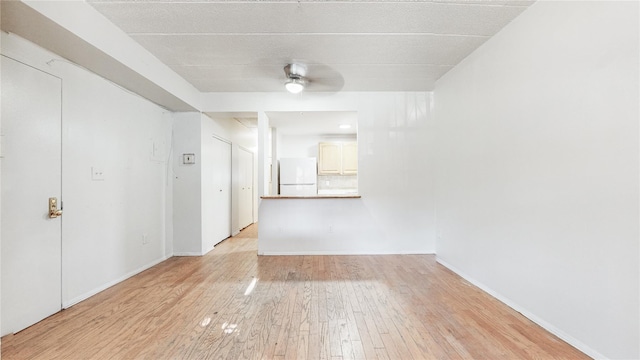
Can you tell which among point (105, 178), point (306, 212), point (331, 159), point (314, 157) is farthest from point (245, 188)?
point (105, 178)

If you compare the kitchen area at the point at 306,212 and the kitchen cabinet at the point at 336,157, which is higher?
the kitchen cabinet at the point at 336,157

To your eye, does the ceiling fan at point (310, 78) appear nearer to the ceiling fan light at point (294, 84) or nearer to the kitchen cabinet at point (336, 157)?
the ceiling fan light at point (294, 84)

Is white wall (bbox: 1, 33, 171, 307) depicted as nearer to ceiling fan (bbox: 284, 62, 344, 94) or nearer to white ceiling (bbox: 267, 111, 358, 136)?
white ceiling (bbox: 267, 111, 358, 136)

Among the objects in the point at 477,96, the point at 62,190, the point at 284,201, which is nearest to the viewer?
the point at 62,190

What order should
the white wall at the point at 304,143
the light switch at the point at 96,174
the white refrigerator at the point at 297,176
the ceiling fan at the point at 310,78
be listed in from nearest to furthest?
the light switch at the point at 96,174 → the ceiling fan at the point at 310,78 → the white refrigerator at the point at 297,176 → the white wall at the point at 304,143

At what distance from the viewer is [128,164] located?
304 cm

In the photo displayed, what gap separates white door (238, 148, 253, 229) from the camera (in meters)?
5.84

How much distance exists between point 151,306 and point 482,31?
3.96 m

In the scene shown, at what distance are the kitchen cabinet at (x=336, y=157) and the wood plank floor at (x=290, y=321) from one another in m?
2.94

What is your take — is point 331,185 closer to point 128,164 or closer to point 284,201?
point 284,201

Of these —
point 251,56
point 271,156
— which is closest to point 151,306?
point 251,56

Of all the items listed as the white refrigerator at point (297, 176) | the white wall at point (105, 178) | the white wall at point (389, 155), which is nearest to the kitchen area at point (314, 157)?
the white refrigerator at point (297, 176)

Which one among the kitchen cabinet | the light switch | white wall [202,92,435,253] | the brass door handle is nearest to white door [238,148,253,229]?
the kitchen cabinet

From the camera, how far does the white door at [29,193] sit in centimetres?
184
